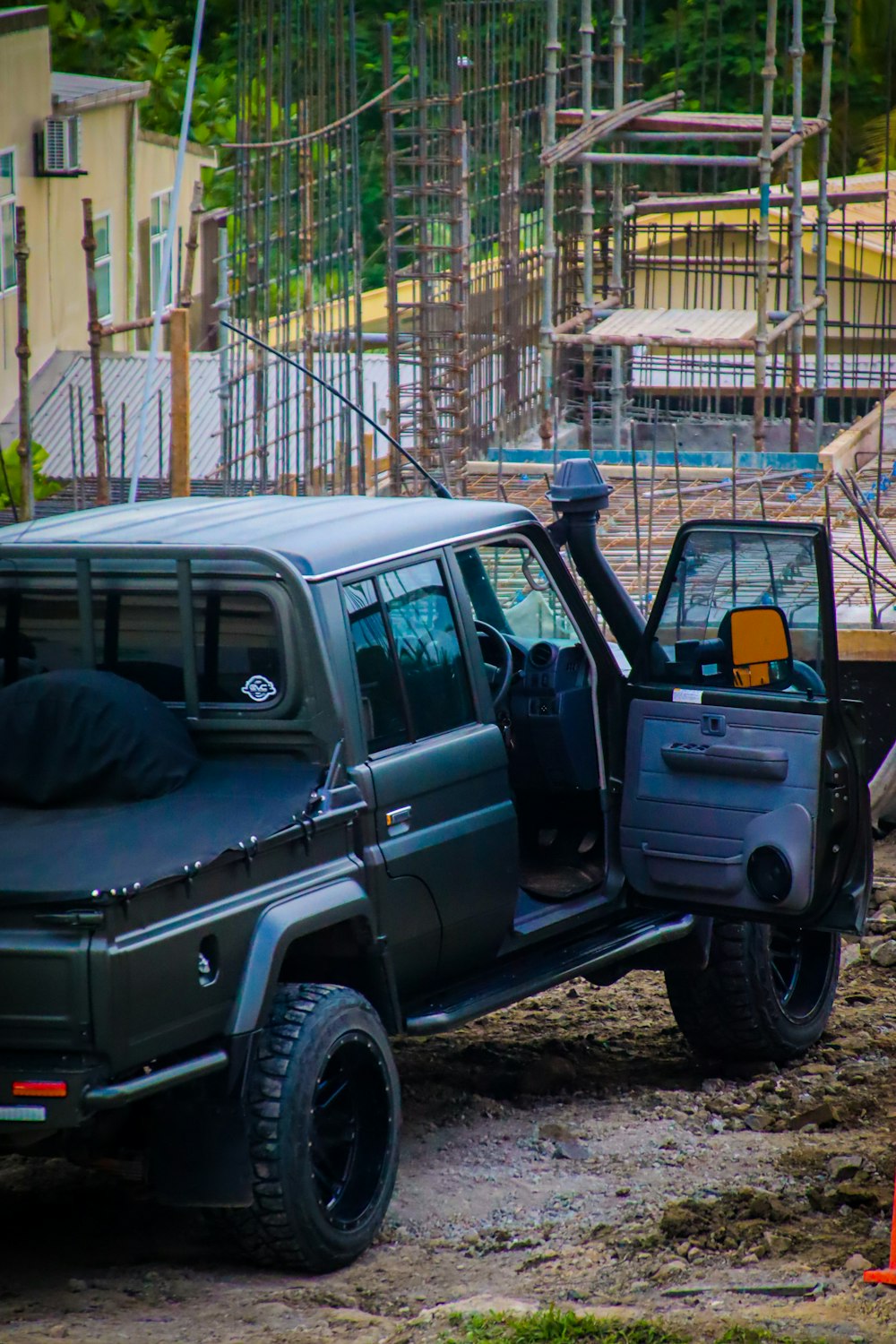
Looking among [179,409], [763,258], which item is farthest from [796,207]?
[179,409]

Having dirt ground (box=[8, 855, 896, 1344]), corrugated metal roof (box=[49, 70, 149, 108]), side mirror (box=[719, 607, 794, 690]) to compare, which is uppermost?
corrugated metal roof (box=[49, 70, 149, 108])

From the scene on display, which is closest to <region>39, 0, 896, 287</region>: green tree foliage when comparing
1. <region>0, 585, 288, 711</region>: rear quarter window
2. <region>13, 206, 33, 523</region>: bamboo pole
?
<region>13, 206, 33, 523</region>: bamboo pole

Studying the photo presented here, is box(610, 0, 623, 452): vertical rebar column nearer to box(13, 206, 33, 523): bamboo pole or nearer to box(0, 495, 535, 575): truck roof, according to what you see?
box(13, 206, 33, 523): bamboo pole

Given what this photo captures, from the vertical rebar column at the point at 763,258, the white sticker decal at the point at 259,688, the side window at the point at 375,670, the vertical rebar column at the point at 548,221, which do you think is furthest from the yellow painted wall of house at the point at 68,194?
the white sticker decal at the point at 259,688

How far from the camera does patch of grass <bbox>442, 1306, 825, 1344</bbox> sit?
4285 millimetres

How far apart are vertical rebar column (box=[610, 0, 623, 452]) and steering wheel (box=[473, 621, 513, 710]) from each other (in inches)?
392

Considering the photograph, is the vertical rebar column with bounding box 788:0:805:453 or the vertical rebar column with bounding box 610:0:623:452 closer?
the vertical rebar column with bounding box 788:0:805:453

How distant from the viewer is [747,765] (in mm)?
5879

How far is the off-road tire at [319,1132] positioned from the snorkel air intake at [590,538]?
175 cm

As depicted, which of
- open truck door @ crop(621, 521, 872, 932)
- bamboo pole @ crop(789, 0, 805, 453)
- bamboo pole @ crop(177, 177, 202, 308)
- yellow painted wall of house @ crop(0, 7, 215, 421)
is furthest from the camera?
yellow painted wall of house @ crop(0, 7, 215, 421)

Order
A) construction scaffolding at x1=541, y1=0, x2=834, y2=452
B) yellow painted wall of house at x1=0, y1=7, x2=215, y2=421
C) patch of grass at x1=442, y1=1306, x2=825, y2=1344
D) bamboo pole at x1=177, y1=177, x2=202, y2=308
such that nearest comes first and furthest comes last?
patch of grass at x1=442, y1=1306, x2=825, y2=1344
bamboo pole at x1=177, y1=177, x2=202, y2=308
construction scaffolding at x1=541, y1=0, x2=834, y2=452
yellow painted wall of house at x1=0, y1=7, x2=215, y2=421

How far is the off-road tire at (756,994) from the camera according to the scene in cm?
655

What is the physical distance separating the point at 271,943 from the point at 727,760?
1.81 meters

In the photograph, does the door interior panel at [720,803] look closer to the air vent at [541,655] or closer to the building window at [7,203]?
the air vent at [541,655]
